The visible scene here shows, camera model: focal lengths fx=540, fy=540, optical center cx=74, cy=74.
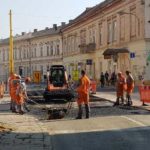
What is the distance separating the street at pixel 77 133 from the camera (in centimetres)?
1320

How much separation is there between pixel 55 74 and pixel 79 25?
Result: 39134 mm

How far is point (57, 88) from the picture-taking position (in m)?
34.2

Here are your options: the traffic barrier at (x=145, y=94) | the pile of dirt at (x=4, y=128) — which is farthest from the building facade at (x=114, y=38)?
the pile of dirt at (x=4, y=128)

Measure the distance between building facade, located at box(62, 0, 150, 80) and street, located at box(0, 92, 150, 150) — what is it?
82.4ft

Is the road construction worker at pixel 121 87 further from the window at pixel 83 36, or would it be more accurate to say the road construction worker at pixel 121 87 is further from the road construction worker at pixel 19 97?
the window at pixel 83 36

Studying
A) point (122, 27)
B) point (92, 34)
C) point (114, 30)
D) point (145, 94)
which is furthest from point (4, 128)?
point (92, 34)

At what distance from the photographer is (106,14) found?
59125 millimetres

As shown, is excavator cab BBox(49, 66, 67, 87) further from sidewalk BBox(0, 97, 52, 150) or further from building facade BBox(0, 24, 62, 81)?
building facade BBox(0, 24, 62, 81)

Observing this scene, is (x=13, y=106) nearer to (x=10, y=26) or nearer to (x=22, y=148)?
(x=22, y=148)

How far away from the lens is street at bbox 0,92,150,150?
520 inches

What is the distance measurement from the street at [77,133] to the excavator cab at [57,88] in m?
11.3

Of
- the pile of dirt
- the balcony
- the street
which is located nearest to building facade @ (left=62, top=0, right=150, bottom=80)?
the balcony

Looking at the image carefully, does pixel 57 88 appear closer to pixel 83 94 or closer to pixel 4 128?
pixel 83 94

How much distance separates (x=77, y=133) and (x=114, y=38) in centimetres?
4100
